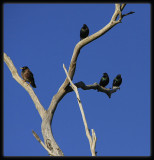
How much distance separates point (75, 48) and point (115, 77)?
2.73 m

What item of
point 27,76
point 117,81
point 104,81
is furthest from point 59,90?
point 117,81

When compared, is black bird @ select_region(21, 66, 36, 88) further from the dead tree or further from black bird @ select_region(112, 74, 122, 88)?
black bird @ select_region(112, 74, 122, 88)

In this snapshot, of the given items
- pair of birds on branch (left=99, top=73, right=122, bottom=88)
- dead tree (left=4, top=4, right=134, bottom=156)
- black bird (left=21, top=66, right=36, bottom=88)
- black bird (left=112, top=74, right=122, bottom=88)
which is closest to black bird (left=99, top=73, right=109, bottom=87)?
pair of birds on branch (left=99, top=73, right=122, bottom=88)

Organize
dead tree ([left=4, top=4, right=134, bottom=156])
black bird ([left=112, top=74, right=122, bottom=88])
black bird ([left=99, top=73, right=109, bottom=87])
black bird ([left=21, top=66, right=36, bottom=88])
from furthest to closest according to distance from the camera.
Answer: black bird ([left=112, top=74, right=122, bottom=88]), black bird ([left=99, top=73, right=109, bottom=87]), black bird ([left=21, top=66, right=36, bottom=88]), dead tree ([left=4, top=4, right=134, bottom=156])

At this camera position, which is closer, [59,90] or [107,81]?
[59,90]

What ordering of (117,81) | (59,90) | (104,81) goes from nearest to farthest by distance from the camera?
(59,90), (104,81), (117,81)

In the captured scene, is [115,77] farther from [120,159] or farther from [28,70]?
[120,159]

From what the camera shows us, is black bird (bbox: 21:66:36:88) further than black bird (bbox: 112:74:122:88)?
No

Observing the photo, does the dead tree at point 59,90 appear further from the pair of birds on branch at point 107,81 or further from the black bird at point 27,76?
the pair of birds on branch at point 107,81

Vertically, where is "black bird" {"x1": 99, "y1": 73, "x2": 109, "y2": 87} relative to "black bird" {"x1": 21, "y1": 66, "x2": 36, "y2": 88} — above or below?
below

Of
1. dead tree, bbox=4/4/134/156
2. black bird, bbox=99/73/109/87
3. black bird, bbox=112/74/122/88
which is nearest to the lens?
dead tree, bbox=4/4/134/156

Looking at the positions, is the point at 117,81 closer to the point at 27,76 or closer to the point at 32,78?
the point at 32,78

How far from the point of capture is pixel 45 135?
5.25 metres

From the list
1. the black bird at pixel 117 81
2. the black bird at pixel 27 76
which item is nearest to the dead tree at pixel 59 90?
the black bird at pixel 27 76
